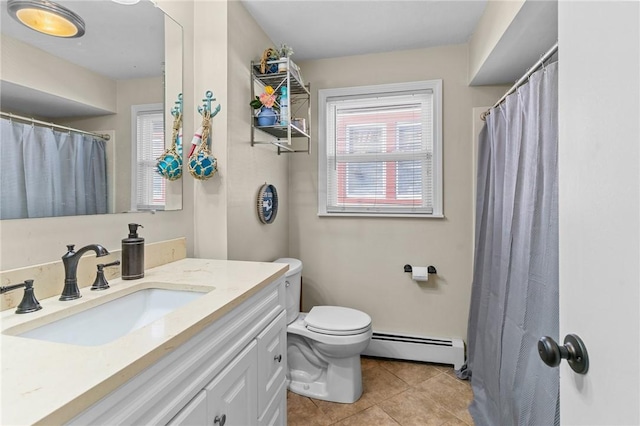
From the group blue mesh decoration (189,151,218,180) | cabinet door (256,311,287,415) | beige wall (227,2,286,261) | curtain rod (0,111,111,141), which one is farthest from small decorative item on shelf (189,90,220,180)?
cabinet door (256,311,287,415)

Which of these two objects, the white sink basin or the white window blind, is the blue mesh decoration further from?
the white sink basin

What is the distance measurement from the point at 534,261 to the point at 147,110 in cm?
177

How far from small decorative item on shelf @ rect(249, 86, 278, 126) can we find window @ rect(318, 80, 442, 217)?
69 centimetres

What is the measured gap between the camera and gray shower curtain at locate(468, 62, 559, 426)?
3.74 feet

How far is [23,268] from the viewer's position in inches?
36.9

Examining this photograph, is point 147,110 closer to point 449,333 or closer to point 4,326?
point 4,326

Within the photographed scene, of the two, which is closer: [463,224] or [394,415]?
[394,415]

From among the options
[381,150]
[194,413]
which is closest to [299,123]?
[381,150]

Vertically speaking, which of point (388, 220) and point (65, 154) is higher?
point (65, 154)

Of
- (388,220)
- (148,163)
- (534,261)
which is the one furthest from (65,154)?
(388,220)

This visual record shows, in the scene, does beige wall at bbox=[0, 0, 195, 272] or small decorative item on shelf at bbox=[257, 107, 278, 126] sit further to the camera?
small decorative item on shelf at bbox=[257, 107, 278, 126]

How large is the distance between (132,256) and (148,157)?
0.47 metres
